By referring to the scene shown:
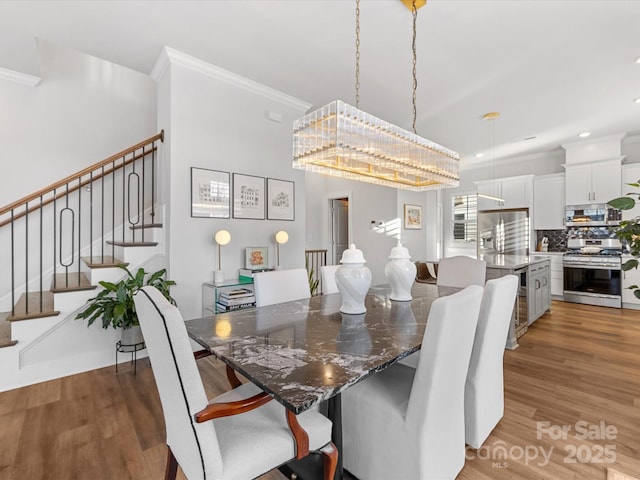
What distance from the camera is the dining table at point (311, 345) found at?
1.02 meters

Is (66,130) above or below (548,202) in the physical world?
above

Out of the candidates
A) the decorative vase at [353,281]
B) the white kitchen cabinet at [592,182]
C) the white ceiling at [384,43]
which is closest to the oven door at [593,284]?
the white kitchen cabinet at [592,182]

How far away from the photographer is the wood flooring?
1606mm

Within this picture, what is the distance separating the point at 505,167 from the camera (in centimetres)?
681

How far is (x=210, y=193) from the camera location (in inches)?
123

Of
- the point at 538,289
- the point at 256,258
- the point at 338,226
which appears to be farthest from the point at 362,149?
the point at 338,226

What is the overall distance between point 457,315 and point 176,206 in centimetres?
262

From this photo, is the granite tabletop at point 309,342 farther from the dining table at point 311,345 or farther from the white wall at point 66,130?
the white wall at point 66,130

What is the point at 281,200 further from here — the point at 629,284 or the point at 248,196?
the point at 629,284

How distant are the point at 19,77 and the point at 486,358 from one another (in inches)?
198

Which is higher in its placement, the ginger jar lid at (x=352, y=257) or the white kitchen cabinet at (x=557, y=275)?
the ginger jar lid at (x=352, y=257)

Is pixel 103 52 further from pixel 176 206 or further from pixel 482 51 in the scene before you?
pixel 482 51

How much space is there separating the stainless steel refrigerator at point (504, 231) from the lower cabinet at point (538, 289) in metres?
1.88

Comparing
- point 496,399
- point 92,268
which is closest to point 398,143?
point 496,399
